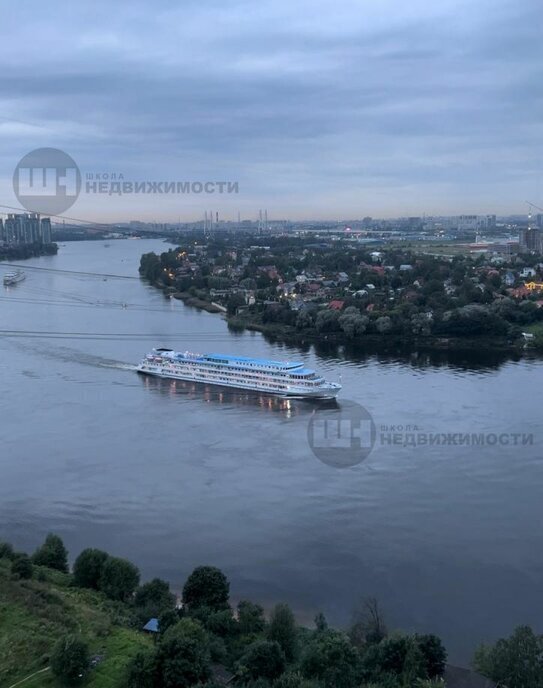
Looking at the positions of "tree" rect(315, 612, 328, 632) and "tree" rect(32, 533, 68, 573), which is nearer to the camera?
"tree" rect(315, 612, 328, 632)

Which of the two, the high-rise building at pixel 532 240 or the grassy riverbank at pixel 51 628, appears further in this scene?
the high-rise building at pixel 532 240

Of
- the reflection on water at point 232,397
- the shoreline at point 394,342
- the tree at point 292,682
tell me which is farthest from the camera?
the shoreline at point 394,342

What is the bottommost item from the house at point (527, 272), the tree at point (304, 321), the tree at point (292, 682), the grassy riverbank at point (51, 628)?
the grassy riverbank at point (51, 628)

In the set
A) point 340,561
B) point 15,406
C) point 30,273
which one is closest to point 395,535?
point 340,561

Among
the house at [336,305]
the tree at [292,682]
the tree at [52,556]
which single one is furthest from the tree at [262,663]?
the house at [336,305]

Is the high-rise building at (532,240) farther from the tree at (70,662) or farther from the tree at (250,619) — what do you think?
the tree at (70,662)

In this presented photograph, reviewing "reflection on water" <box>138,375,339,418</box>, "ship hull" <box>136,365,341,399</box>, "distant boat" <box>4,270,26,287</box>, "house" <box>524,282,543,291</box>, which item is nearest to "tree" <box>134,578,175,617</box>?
"reflection on water" <box>138,375,339,418</box>

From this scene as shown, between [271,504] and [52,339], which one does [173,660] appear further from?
[52,339]

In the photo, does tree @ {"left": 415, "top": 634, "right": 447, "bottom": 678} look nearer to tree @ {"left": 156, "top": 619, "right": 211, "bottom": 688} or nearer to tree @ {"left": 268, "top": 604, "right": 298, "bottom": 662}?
tree @ {"left": 268, "top": 604, "right": 298, "bottom": 662}

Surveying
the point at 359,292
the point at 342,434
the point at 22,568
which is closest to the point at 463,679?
the point at 22,568
